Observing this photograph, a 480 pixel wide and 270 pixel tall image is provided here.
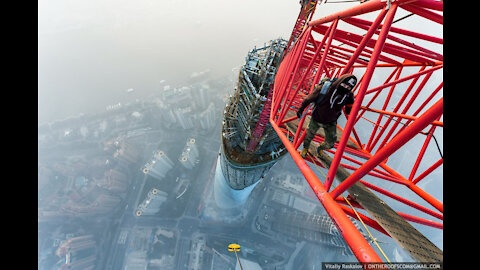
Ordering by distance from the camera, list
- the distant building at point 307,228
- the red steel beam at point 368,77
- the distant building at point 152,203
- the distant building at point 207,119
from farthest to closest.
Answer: the distant building at point 207,119 < the distant building at point 152,203 < the distant building at point 307,228 < the red steel beam at point 368,77

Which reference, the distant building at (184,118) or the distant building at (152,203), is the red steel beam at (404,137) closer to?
the distant building at (152,203)

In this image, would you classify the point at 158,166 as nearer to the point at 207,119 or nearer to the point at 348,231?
the point at 207,119

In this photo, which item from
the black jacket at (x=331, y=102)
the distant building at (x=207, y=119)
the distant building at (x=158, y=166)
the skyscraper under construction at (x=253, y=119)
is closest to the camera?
the black jacket at (x=331, y=102)

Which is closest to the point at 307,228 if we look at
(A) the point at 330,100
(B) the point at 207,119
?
(A) the point at 330,100

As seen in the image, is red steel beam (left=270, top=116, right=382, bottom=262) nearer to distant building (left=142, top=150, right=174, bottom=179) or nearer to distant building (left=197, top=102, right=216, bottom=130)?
distant building (left=142, top=150, right=174, bottom=179)

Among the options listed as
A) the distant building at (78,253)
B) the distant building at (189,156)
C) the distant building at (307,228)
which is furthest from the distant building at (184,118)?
the distant building at (307,228)

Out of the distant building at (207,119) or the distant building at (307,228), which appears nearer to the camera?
the distant building at (307,228)
